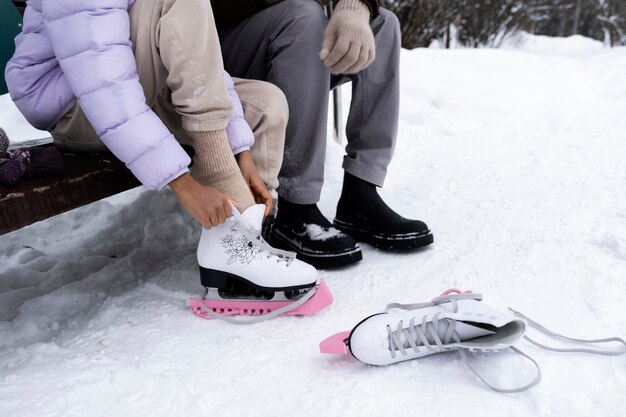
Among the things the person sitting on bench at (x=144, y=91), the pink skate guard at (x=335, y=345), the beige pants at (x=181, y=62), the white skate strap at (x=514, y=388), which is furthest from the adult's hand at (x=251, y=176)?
the white skate strap at (x=514, y=388)

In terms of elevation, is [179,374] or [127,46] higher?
[127,46]

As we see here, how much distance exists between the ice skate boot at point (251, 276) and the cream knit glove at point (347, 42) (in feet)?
1.41

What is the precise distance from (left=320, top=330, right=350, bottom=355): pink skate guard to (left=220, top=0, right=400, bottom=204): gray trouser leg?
20.2 inches

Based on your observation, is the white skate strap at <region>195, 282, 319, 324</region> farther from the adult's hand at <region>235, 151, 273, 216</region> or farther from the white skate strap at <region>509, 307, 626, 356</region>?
the white skate strap at <region>509, 307, 626, 356</region>

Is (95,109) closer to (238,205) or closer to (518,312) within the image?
(238,205)

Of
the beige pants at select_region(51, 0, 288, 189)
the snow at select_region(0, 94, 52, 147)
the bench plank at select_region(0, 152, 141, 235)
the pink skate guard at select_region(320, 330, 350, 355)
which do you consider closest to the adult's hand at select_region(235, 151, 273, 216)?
Answer: the beige pants at select_region(51, 0, 288, 189)

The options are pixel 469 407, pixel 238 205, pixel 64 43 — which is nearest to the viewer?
pixel 469 407

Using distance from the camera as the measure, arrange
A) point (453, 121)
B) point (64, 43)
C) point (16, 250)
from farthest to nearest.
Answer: point (453, 121) < point (16, 250) < point (64, 43)

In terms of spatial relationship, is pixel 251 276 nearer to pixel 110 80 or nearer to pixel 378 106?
pixel 110 80

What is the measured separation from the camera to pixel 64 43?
3.29ft

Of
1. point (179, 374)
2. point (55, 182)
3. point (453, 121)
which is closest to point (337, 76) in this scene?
point (55, 182)

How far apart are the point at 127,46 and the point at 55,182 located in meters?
0.29

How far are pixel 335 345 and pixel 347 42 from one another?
2.39 ft

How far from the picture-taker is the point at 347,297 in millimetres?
1282
